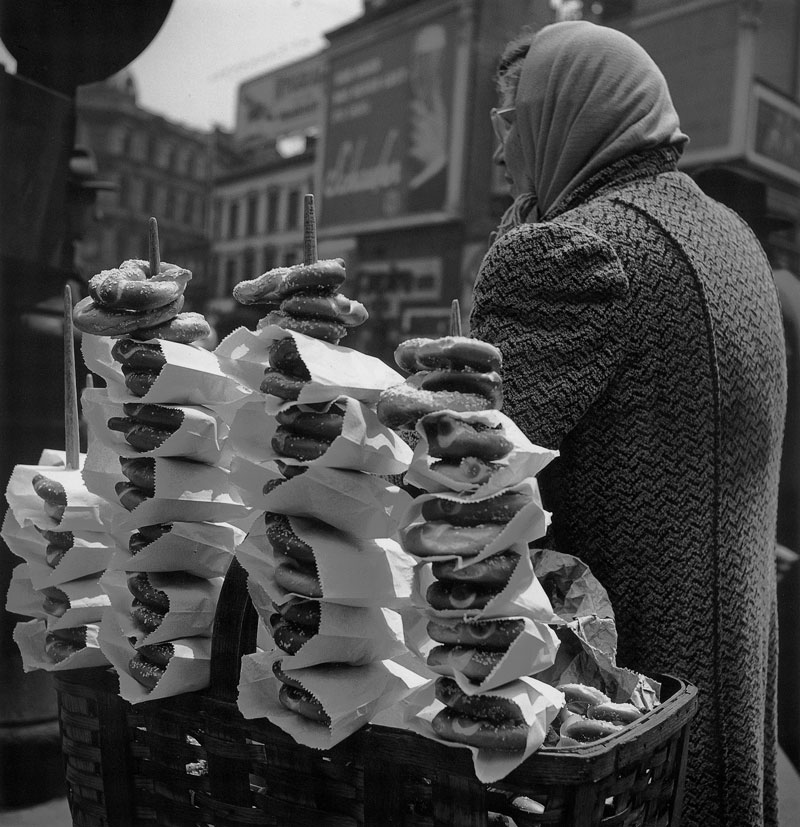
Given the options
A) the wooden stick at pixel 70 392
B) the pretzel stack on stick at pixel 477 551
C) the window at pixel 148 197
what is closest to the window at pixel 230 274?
the window at pixel 148 197

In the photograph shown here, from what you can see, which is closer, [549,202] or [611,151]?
[611,151]

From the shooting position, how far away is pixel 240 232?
2797 mm

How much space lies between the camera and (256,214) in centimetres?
281

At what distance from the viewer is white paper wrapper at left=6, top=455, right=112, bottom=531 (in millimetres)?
935

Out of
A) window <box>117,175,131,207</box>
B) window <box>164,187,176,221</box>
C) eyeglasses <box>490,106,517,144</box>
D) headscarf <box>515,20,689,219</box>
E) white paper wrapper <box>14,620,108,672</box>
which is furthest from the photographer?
window <box>164,187,176,221</box>

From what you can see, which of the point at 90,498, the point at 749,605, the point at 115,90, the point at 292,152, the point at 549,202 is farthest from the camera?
the point at 292,152

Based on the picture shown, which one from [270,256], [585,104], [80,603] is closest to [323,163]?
[270,256]

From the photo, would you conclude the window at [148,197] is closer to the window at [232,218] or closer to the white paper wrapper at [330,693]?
the window at [232,218]

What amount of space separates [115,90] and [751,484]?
2088 millimetres

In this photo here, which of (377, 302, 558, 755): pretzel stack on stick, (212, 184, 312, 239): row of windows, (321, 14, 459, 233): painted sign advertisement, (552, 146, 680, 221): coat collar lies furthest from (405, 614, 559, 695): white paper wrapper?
(212, 184, 312, 239): row of windows

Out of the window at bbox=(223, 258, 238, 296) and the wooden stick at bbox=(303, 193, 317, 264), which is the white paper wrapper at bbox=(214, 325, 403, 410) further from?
the window at bbox=(223, 258, 238, 296)

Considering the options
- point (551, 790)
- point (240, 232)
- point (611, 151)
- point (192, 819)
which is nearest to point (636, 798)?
point (551, 790)

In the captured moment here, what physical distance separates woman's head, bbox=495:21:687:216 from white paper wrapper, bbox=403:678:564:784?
71 cm

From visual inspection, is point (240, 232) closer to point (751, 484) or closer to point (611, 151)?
point (611, 151)
